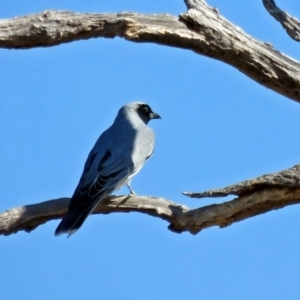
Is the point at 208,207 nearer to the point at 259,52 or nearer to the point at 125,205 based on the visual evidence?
the point at 125,205

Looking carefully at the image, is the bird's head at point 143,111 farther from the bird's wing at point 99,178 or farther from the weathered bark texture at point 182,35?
the weathered bark texture at point 182,35

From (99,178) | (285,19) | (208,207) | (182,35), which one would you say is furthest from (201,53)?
(99,178)

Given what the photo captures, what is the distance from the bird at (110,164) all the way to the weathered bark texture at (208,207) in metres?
0.26

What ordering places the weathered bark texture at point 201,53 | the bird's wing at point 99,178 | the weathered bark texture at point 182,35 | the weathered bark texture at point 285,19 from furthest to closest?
the bird's wing at point 99,178 → the weathered bark texture at point 285,19 → the weathered bark texture at point 201,53 → the weathered bark texture at point 182,35

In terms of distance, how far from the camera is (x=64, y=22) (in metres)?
4.91

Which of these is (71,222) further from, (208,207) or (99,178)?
(208,207)

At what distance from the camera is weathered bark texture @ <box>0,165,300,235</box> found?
5066mm

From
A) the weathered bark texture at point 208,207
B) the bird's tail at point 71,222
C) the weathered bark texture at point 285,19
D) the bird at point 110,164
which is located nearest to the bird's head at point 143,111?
the bird at point 110,164

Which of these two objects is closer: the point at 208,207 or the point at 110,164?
the point at 208,207

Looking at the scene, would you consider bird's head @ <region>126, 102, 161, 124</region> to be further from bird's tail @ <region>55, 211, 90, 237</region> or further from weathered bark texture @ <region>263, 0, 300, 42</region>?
weathered bark texture @ <region>263, 0, 300, 42</region>

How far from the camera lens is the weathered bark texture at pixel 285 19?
17.5 ft

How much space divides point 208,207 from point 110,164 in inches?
60.3

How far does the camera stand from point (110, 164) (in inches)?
258

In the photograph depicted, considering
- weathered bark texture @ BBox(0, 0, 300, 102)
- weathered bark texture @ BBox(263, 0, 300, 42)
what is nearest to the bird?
weathered bark texture @ BBox(0, 0, 300, 102)
